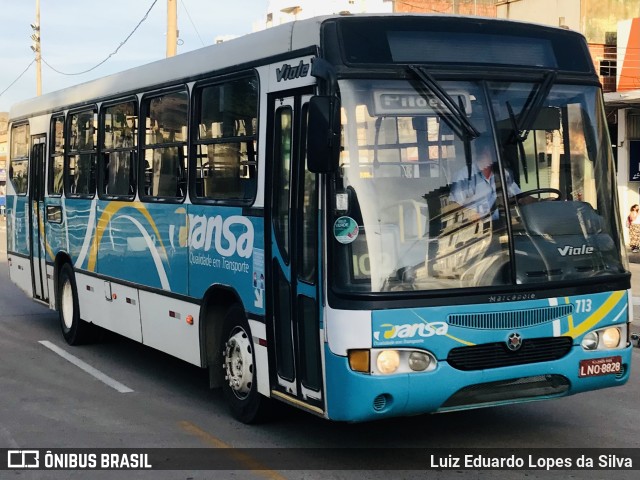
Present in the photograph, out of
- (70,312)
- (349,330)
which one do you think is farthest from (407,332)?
(70,312)

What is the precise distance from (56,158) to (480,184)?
787 cm

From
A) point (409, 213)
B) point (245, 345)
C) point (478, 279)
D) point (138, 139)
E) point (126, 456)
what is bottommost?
point (126, 456)

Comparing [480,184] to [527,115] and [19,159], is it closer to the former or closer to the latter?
[527,115]

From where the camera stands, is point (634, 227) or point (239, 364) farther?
point (634, 227)

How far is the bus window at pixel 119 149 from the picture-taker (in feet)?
34.9

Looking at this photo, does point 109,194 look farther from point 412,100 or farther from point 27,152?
point 412,100

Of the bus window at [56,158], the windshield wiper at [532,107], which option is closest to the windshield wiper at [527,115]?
the windshield wiper at [532,107]

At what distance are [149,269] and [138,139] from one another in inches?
53.4

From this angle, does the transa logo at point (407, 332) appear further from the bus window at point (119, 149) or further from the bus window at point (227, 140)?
the bus window at point (119, 149)

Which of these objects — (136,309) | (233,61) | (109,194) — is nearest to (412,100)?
(233,61)

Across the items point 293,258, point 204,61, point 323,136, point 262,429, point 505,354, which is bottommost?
point 262,429

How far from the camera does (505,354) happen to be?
6.82m

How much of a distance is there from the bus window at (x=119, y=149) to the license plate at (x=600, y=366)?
5.15m

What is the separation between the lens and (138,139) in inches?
Answer: 410
